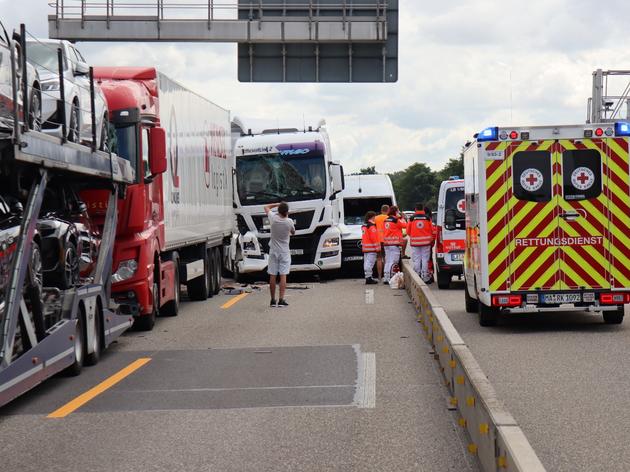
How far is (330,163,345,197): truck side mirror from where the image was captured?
28352mm

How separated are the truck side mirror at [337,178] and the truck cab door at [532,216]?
12.7 meters

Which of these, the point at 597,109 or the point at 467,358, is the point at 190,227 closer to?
the point at 467,358

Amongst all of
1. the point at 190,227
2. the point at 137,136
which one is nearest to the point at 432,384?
Answer: the point at 137,136

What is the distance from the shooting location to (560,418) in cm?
902

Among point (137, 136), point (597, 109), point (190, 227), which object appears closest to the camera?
point (137, 136)

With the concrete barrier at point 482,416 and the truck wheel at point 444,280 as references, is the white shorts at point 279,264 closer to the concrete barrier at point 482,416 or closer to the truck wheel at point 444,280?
the truck wheel at point 444,280

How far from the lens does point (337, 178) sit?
2841 centimetres

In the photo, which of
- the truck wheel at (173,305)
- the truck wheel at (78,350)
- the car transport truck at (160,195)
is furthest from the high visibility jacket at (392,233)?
the truck wheel at (78,350)

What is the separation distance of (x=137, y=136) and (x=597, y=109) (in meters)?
27.5

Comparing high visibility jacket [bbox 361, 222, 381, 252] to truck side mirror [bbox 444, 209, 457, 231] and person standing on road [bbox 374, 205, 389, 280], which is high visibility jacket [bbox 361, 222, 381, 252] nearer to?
person standing on road [bbox 374, 205, 389, 280]

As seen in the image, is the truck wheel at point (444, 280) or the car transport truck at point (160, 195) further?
the truck wheel at point (444, 280)

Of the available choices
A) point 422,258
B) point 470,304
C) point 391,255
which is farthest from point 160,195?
point 422,258

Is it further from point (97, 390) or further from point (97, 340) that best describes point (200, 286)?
point (97, 390)

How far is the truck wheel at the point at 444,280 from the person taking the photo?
980 inches
